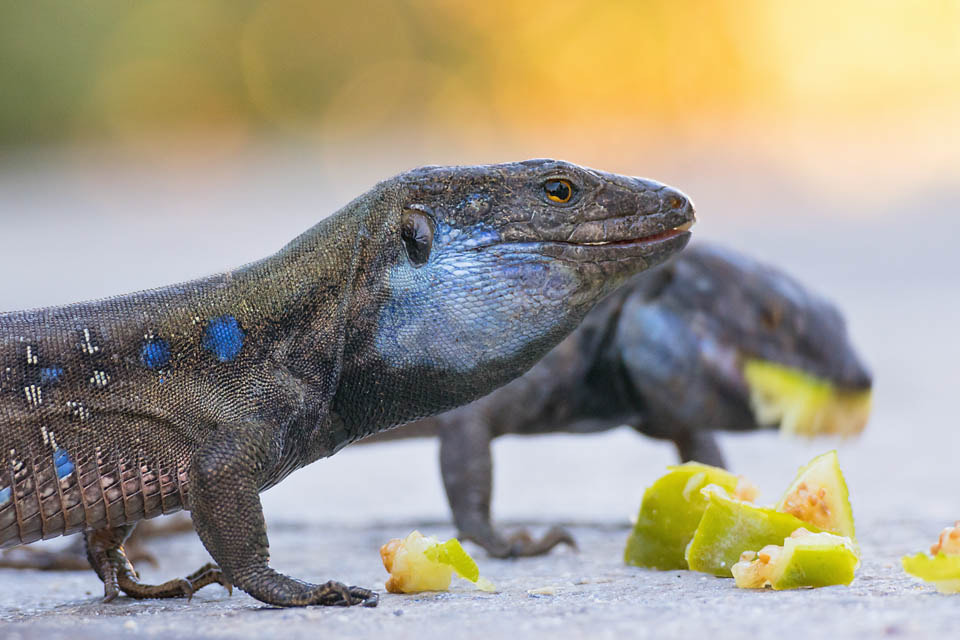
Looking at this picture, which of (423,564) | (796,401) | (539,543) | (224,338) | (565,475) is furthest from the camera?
(565,475)

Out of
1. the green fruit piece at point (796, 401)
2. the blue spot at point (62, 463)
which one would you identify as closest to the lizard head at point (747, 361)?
the green fruit piece at point (796, 401)

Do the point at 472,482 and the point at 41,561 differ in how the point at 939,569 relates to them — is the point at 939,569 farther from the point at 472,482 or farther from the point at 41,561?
the point at 41,561

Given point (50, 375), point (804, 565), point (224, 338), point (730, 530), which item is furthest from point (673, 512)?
point (50, 375)

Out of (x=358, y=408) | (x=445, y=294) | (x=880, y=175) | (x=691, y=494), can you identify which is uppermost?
(x=880, y=175)

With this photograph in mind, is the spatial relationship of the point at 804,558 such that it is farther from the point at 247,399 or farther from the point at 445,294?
the point at 247,399

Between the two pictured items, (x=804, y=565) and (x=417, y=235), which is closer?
Answer: (x=804, y=565)

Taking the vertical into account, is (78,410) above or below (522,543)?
above

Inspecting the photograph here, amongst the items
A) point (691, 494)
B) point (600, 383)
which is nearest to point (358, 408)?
point (691, 494)

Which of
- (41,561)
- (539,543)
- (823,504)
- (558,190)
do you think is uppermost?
(558,190)

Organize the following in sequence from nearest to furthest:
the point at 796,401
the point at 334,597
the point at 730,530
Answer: the point at 334,597 → the point at 730,530 → the point at 796,401
